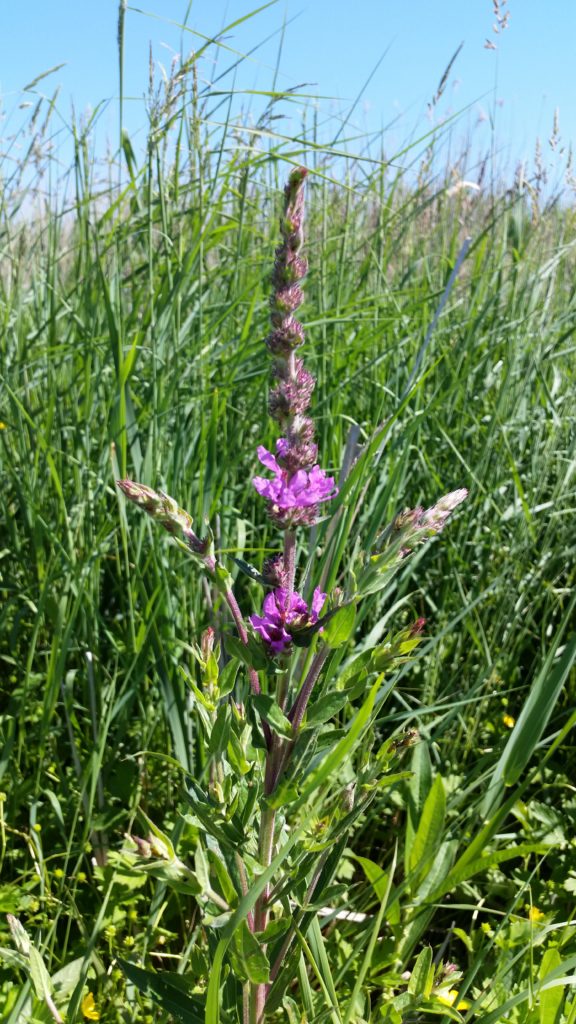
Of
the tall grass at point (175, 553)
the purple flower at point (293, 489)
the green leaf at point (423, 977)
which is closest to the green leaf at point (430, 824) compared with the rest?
the tall grass at point (175, 553)

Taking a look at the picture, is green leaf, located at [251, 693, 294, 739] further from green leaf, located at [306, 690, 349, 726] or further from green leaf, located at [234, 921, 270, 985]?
green leaf, located at [234, 921, 270, 985]

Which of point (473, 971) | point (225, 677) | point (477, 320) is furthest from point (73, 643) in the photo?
point (477, 320)

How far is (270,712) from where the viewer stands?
2.78ft

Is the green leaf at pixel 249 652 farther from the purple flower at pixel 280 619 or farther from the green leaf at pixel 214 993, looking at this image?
the green leaf at pixel 214 993

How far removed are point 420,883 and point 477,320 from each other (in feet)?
4.96

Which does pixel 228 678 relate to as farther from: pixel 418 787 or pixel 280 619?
pixel 418 787

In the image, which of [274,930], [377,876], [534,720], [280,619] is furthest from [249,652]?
[377,876]

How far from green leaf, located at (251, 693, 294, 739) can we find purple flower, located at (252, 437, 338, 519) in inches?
7.3

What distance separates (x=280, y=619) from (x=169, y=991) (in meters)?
0.50

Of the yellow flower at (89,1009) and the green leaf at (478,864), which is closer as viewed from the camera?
the green leaf at (478,864)

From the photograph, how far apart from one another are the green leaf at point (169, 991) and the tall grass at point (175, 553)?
9cm

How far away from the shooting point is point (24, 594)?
172 cm

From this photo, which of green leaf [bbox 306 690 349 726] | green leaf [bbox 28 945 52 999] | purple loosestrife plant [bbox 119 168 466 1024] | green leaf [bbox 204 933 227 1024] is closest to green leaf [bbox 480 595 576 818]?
purple loosestrife plant [bbox 119 168 466 1024]

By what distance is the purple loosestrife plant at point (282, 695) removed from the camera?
83cm
